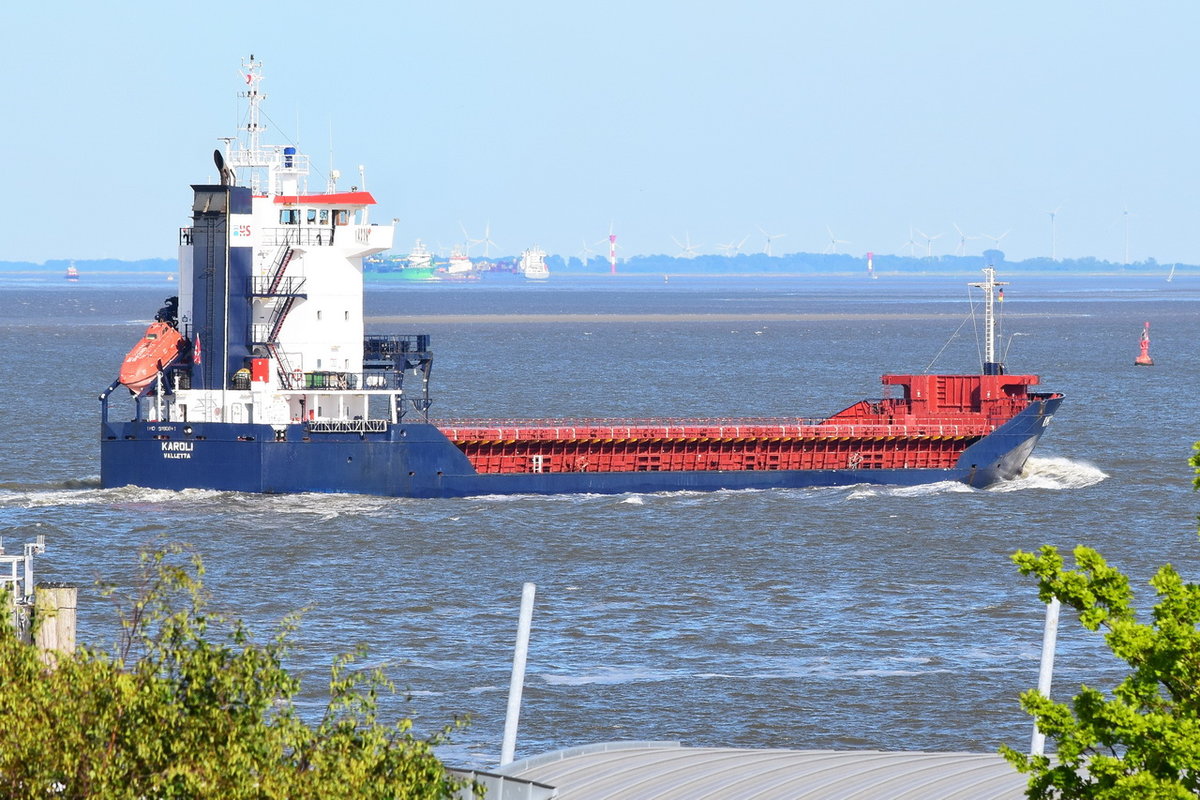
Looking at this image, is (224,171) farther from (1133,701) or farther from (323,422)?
(1133,701)

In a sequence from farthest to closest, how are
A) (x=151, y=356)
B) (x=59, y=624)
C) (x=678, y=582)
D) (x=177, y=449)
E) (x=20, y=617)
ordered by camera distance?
1. (x=151, y=356)
2. (x=177, y=449)
3. (x=678, y=582)
4. (x=20, y=617)
5. (x=59, y=624)

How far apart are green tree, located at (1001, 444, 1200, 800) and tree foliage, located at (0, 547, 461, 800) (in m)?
4.69

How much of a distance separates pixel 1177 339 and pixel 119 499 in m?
116

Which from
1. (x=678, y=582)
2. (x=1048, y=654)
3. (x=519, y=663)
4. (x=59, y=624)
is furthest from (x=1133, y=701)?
(x=678, y=582)

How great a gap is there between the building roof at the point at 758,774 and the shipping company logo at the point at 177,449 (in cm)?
2763

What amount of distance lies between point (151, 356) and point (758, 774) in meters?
30.6

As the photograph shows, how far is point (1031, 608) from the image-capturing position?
35.5m

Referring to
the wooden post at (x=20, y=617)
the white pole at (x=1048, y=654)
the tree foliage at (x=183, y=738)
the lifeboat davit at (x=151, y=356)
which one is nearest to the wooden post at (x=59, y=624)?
the wooden post at (x=20, y=617)

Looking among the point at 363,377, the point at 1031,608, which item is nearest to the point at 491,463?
the point at 363,377

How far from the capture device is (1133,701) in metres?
13.9

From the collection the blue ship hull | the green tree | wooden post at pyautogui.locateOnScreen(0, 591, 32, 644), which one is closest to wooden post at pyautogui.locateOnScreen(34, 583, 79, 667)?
wooden post at pyautogui.locateOnScreen(0, 591, 32, 644)

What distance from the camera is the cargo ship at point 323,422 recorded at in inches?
1847

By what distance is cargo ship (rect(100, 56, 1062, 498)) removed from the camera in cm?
4691

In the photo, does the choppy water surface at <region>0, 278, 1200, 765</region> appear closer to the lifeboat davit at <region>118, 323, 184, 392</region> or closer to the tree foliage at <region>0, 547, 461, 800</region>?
the lifeboat davit at <region>118, 323, 184, 392</region>
